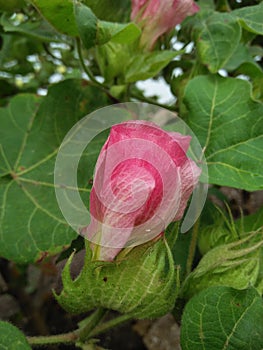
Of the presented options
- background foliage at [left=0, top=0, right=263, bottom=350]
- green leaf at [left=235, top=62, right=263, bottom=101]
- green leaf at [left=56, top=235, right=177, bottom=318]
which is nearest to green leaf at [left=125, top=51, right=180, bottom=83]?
Result: background foliage at [left=0, top=0, right=263, bottom=350]

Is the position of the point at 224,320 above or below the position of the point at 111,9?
below

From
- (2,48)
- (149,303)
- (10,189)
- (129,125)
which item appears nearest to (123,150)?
(129,125)

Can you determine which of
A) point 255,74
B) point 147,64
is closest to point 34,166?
point 147,64

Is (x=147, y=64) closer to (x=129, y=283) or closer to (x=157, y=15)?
(x=157, y=15)

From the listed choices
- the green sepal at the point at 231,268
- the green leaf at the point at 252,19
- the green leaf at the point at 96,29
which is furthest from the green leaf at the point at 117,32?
the green sepal at the point at 231,268

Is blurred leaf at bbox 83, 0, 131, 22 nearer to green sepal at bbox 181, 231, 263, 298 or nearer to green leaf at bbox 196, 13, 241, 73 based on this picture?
green leaf at bbox 196, 13, 241, 73

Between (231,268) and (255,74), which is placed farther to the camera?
(255,74)

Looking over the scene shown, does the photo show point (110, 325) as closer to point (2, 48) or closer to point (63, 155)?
point (63, 155)
